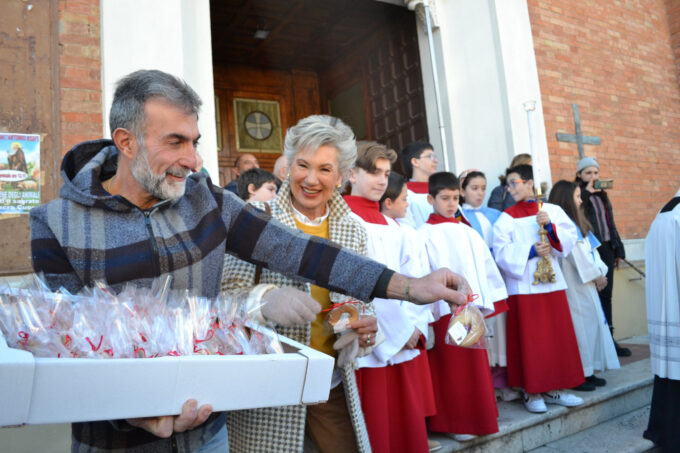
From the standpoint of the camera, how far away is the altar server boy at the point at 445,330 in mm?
3414

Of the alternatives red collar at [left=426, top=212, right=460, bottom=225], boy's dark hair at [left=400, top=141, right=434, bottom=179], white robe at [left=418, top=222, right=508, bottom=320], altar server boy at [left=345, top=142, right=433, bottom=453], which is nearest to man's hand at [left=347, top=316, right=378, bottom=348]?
altar server boy at [left=345, top=142, right=433, bottom=453]

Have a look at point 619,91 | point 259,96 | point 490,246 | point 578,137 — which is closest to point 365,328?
point 490,246

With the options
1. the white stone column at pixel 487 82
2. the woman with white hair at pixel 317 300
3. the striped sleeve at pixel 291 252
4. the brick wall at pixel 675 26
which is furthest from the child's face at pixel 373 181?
the brick wall at pixel 675 26

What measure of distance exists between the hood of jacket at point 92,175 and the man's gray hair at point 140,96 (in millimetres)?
164

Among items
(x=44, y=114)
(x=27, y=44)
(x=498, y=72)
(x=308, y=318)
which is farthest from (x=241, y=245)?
(x=498, y=72)

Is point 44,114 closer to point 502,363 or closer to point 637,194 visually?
point 502,363

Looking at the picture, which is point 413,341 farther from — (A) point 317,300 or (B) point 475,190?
(B) point 475,190

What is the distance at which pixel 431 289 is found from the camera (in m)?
1.62

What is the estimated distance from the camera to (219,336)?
4.42 ft

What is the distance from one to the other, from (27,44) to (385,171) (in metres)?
2.88

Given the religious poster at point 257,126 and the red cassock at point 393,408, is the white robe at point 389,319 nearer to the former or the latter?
the red cassock at point 393,408

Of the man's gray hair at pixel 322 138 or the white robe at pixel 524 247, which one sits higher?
the man's gray hair at pixel 322 138

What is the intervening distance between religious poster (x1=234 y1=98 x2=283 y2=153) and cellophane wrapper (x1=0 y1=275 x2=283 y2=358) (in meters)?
7.95

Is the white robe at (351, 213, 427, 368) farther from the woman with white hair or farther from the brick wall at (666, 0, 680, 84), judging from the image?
the brick wall at (666, 0, 680, 84)
